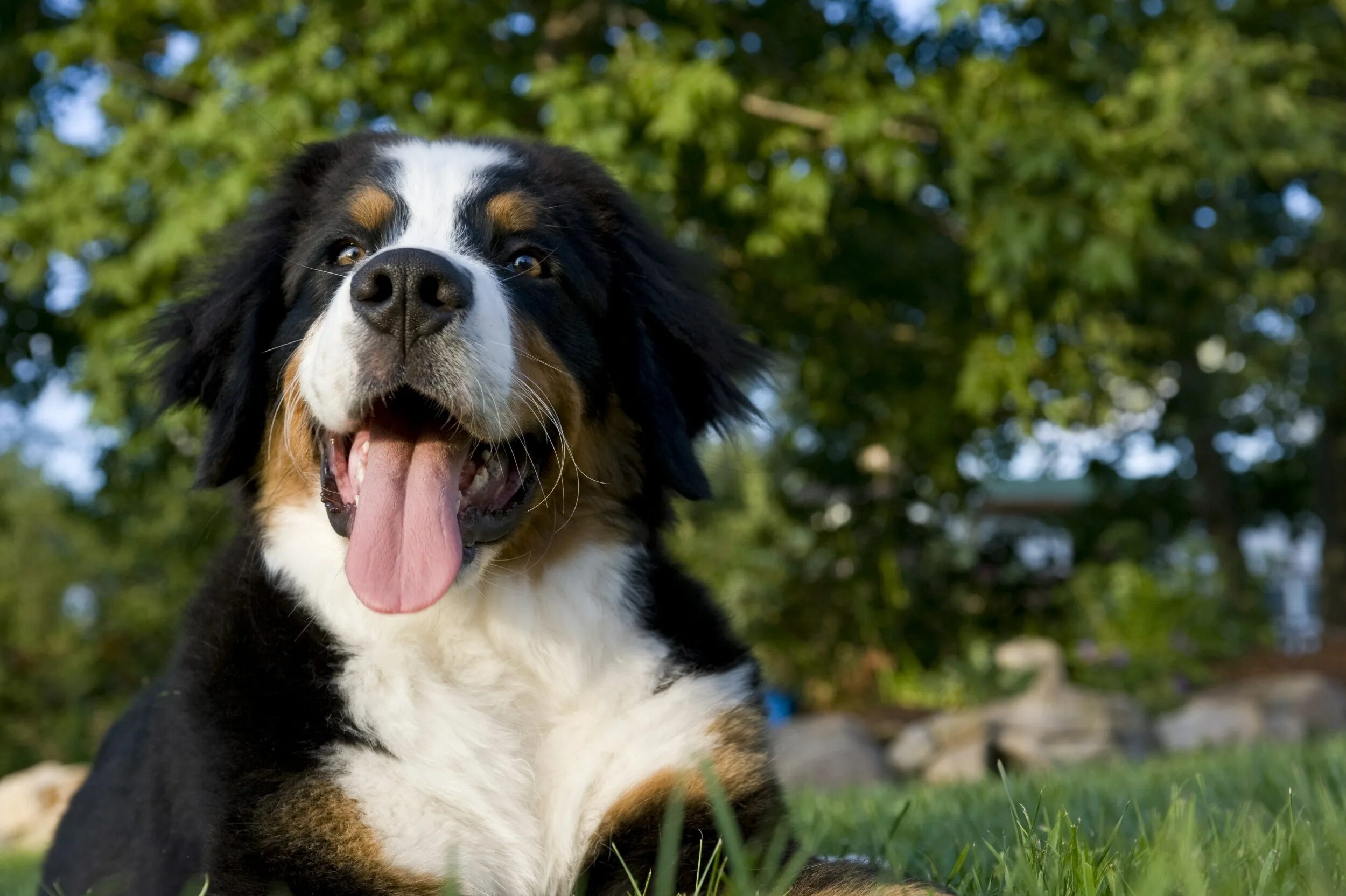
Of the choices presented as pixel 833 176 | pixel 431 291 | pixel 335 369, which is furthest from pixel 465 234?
pixel 833 176

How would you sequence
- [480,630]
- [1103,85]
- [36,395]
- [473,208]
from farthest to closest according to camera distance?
[36,395]
[1103,85]
[473,208]
[480,630]

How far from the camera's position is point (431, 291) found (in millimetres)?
2693

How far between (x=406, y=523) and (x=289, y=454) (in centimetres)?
39

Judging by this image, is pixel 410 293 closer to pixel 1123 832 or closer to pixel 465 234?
pixel 465 234

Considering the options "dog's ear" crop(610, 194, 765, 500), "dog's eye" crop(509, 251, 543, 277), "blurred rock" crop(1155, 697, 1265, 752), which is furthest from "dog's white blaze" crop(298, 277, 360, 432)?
"blurred rock" crop(1155, 697, 1265, 752)

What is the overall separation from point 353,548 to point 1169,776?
11.6ft

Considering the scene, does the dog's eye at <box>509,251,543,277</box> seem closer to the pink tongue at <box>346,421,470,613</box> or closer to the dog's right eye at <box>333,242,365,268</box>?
the dog's right eye at <box>333,242,365,268</box>

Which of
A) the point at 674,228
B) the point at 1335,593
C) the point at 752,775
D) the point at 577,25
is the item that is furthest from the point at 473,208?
the point at 1335,593

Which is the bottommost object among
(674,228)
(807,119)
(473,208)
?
(674,228)

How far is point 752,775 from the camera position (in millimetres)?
2730

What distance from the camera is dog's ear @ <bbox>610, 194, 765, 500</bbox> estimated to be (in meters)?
3.15

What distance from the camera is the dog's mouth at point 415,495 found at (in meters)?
2.73

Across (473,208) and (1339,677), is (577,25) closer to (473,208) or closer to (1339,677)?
(473,208)

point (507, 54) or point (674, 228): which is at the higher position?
point (507, 54)
